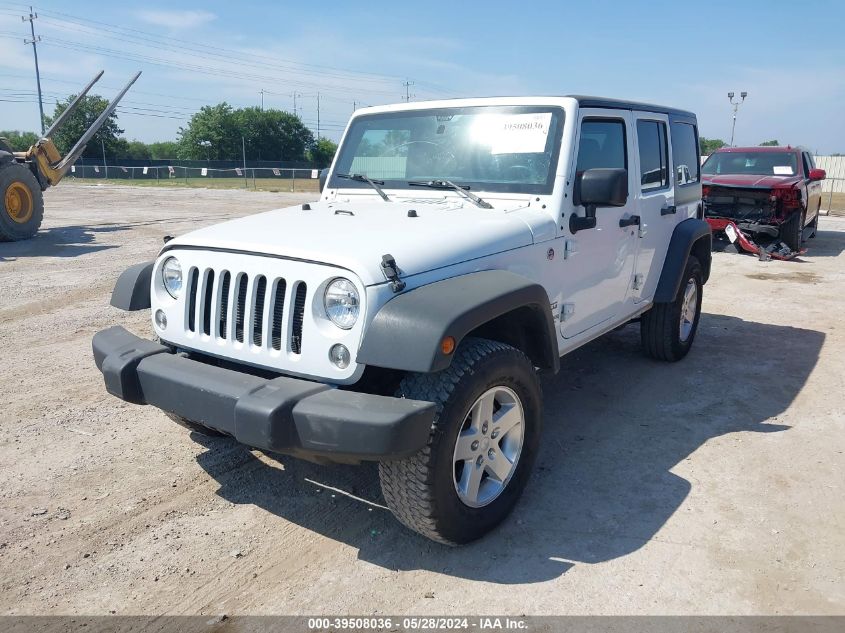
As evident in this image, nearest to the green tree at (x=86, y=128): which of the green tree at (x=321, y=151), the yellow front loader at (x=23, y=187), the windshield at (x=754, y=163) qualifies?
the green tree at (x=321, y=151)

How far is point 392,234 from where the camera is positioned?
3.24m

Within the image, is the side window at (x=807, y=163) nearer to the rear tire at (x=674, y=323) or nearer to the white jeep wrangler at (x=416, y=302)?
the rear tire at (x=674, y=323)

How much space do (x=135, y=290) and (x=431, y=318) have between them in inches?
73.9

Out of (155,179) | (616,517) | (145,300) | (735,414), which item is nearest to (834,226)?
(735,414)

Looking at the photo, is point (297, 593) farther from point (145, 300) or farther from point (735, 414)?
point (735, 414)

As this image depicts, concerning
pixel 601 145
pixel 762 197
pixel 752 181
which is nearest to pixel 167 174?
pixel 752 181

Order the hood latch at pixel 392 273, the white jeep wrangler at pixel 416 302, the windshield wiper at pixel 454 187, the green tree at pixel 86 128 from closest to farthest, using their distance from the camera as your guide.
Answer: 1. the white jeep wrangler at pixel 416 302
2. the hood latch at pixel 392 273
3. the windshield wiper at pixel 454 187
4. the green tree at pixel 86 128

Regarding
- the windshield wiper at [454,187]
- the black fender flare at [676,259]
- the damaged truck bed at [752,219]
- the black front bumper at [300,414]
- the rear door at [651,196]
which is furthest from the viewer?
the damaged truck bed at [752,219]

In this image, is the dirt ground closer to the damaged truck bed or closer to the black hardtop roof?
the black hardtop roof

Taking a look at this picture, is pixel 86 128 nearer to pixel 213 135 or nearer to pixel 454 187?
→ pixel 213 135

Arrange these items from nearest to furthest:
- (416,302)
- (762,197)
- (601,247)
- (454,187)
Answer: (416,302)
(454,187)
(601,247)
(762,197)

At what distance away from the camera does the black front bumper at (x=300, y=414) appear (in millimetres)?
2592

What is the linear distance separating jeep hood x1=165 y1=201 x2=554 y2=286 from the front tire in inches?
18.4

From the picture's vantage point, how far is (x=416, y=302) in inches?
110
